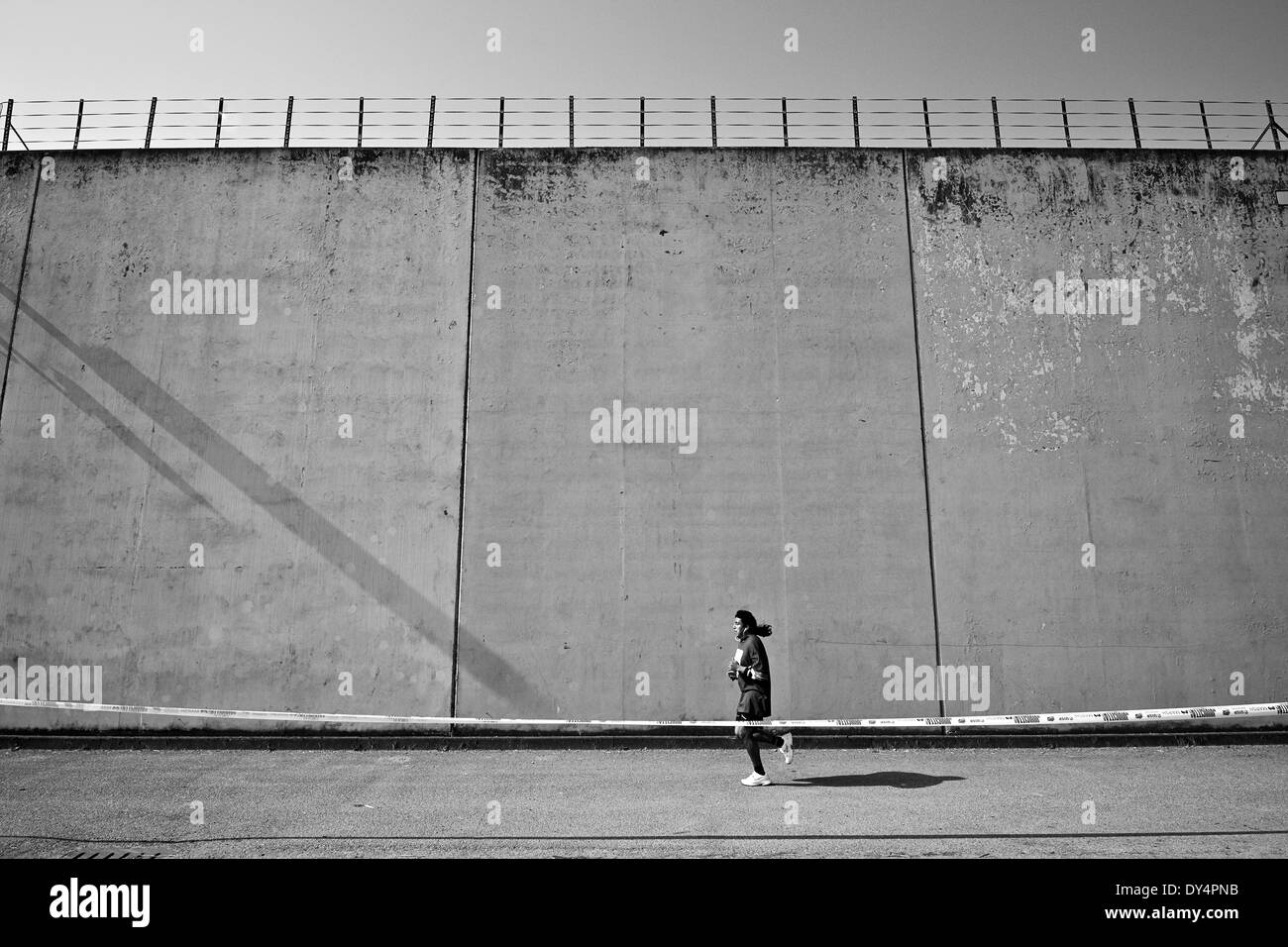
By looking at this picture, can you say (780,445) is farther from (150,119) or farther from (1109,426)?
(150,119)

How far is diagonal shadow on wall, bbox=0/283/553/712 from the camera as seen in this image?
36.3 ft

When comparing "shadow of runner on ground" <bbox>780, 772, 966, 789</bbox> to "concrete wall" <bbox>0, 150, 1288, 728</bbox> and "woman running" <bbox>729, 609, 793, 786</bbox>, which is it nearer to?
"woman running" <bbox>729, 609, 793, 786</bbox>

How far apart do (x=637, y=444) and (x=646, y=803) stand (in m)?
5.51

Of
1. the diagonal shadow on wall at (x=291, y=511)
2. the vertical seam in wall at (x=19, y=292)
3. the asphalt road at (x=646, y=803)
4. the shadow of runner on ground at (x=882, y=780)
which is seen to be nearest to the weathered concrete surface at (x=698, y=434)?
the diagonal shadow on wall at (x=291, y=511)

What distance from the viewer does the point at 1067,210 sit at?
491 inches

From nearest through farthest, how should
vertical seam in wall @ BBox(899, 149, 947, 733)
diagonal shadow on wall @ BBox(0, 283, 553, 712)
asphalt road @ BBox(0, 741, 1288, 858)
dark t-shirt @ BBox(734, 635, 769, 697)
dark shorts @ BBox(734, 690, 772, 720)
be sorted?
asphalt road @ BBox(0, 741, 1288, 858), dark shorts @ BBox(734, 690, 772, 720), dark t-shirt @ BBox(734, 635, 769, 697), diagonal shadow on wall @ BBox(0, 283, 553, 712), vertical seam in wall @ BBox(899, 149, 947, 733)

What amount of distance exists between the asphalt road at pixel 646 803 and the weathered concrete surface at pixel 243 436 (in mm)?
1447

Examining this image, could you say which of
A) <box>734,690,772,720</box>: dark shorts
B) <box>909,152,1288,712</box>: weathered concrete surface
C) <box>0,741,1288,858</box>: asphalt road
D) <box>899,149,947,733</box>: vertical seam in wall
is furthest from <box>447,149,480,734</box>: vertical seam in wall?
<box>909,152,1288,712</box>: weathered concrete surface

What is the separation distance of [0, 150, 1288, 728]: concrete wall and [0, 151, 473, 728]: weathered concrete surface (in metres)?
0.05

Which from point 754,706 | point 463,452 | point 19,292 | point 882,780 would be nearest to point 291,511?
point 463,452

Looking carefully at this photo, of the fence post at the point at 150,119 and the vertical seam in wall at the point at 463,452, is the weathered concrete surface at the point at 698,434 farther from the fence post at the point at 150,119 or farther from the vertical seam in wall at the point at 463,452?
the fence post at the point at 150,119

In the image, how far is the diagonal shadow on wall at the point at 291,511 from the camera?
435 inches
